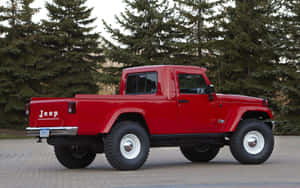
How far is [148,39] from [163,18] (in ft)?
7.53

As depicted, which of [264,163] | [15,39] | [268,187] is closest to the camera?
[268,187]

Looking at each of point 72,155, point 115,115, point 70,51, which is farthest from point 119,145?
point 70,51

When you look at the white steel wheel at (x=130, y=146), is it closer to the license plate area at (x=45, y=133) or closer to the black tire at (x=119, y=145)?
the black tire at (x=119, y=145)

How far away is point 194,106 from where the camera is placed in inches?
509

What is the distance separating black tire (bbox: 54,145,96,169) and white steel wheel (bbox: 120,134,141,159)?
1.48 metres

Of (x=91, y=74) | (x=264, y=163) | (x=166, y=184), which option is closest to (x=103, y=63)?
(x=91, y=74)

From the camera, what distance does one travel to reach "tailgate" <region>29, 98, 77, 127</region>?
11289 mm

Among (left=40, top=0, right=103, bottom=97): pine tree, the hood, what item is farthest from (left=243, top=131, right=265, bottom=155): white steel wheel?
(left=40, top=0, right=103, bottom=97): pine tree

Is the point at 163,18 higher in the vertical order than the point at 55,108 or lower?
higher

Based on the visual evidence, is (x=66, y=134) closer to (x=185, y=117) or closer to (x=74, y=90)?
(x=185, y=117)

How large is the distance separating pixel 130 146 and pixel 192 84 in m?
2.28

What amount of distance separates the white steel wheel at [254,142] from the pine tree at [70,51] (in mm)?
33104

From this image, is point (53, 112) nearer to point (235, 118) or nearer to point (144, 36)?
point (235, 118)

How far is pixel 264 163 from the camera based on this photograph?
13.9m
